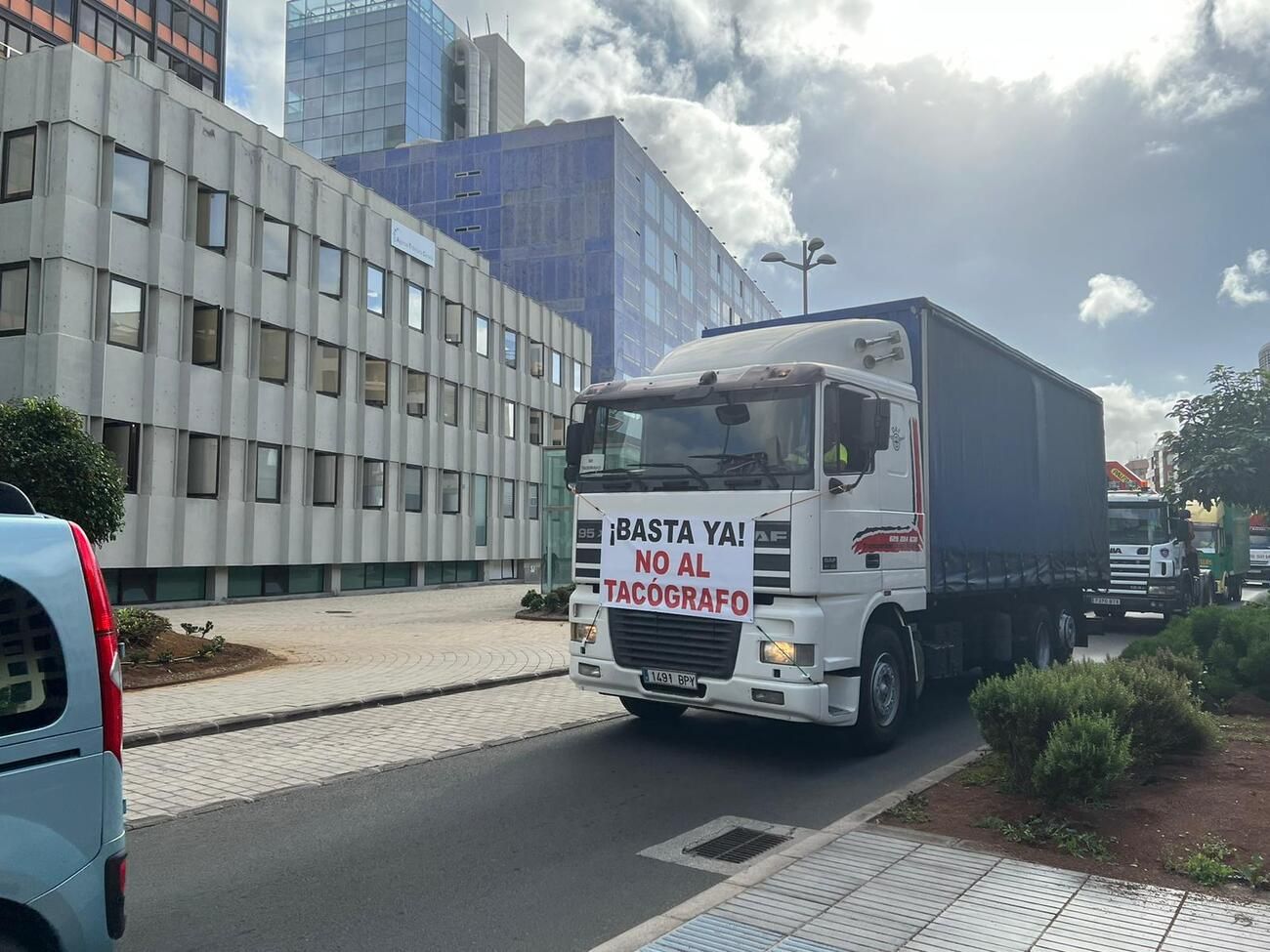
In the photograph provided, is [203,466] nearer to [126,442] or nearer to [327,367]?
[126,442]

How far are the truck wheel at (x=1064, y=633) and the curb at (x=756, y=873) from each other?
6409 mm

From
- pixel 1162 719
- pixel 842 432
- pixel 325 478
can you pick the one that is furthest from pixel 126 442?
pixel 1162 719

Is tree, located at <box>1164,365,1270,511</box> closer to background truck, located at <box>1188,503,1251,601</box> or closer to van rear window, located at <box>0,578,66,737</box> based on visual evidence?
background truck, located at <box>1188,503,1251,601</box>

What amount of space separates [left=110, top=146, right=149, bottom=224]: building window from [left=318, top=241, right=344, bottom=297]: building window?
19.9 ft

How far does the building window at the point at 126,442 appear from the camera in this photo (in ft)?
77.0

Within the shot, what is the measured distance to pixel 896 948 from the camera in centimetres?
411

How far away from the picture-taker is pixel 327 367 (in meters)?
30.4

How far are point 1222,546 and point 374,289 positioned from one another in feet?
85.8

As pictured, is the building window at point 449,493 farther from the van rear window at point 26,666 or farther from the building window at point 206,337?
the van rear window at point 26,666

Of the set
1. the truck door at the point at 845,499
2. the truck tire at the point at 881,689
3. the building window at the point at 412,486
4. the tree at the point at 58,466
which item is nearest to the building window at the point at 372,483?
the building window at the point at 412,486

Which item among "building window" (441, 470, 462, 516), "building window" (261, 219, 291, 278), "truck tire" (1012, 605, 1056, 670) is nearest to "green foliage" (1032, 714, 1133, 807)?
"truck tire" (1012, 605, 1056, 670)

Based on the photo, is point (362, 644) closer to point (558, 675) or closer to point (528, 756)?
point (558, 675)

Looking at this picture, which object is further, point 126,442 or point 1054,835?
point 126,442

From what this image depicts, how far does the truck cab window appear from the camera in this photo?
7.50 meters
